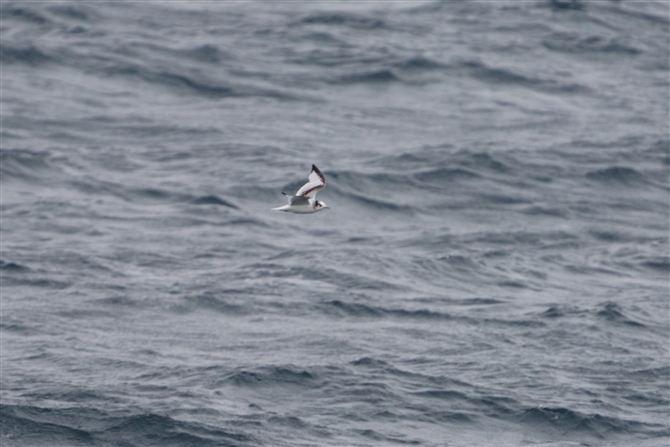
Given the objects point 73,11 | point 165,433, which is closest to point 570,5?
point 73,11

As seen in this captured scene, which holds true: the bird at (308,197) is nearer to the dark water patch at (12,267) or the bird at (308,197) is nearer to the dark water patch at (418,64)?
the dark water patch at (12,267)

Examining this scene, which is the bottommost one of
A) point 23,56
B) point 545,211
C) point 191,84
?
point 545,211

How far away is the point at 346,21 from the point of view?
174ft

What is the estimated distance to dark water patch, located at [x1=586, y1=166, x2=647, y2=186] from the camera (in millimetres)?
39406

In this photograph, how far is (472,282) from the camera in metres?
32.5

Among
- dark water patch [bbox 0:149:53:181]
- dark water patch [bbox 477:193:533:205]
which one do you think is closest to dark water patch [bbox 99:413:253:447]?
dark water patch [bbox 0:149:53:181]

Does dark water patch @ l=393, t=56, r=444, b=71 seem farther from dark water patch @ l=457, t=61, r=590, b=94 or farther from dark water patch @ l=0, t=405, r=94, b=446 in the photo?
dark water patch @ l=0, t=405, r=94, b=446

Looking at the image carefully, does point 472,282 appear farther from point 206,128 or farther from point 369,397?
point 206,128

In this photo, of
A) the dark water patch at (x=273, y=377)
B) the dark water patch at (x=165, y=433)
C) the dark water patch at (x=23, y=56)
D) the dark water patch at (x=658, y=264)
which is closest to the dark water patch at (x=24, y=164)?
the dark water patch at (x=23, y=56)

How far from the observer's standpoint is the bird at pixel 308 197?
19.4m

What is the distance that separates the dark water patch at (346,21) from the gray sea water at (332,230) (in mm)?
192

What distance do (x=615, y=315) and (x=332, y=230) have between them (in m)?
8.73

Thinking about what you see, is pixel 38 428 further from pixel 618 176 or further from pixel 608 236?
pixel 618 176

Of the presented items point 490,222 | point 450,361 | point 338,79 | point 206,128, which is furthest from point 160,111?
point 450,361
